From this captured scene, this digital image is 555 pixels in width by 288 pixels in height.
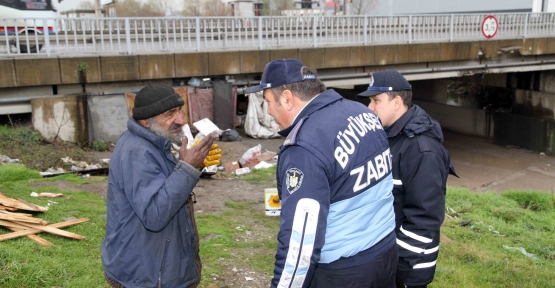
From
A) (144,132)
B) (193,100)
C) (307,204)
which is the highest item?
(144,132)

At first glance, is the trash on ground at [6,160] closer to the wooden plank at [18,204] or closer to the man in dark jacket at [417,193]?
the wooden plank at [18,204]

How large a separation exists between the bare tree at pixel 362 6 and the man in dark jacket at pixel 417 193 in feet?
129

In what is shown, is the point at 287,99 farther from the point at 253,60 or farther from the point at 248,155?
the point at 253,60

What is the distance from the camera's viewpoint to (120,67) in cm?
1174

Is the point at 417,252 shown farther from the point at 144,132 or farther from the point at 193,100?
the point at 193,100

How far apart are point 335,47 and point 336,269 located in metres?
12.4

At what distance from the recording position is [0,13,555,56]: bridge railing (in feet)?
37.7

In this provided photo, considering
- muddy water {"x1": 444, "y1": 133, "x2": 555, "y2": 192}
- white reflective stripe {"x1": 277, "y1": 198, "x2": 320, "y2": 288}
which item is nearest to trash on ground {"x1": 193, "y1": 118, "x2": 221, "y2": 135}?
muddy water {"x1": 444, "y1": 133, "x2": 555, "y2": 192}

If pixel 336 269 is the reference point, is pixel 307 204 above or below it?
above

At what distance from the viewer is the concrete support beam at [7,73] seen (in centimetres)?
1055

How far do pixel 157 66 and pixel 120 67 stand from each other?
851mm

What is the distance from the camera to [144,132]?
2.88 m

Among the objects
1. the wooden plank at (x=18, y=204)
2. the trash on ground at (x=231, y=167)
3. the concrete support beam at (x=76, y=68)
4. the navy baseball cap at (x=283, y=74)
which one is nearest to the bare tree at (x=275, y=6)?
the concrete support beam at (x=76, y=68)

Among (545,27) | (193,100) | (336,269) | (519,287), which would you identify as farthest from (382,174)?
(545,27)
